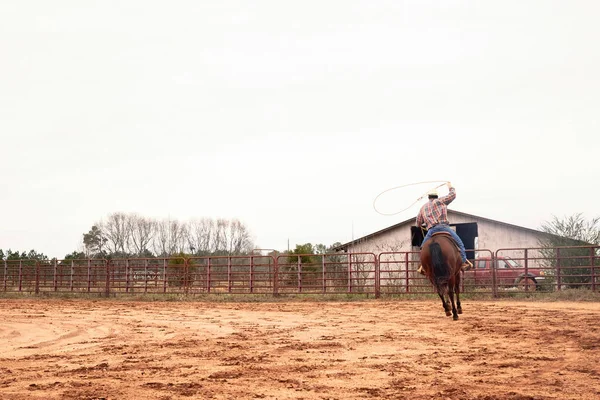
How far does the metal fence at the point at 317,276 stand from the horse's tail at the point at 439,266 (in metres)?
7.49

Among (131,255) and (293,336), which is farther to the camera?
(131,255)

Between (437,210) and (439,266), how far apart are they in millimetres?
1144

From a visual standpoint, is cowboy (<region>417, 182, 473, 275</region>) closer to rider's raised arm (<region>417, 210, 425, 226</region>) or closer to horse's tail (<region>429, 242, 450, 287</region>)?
rider's raised arm (<region>417, 210, 425, 226</region>)

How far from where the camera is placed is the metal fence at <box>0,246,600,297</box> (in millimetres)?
20891

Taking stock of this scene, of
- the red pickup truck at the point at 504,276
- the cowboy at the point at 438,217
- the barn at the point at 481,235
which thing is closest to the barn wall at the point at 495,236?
the barn at the point at 481,235

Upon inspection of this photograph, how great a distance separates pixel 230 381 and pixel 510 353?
11.2 feet

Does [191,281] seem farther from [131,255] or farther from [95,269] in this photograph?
[131,255]

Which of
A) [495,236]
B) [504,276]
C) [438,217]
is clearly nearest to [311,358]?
[438,217]

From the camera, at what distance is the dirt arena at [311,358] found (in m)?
5.58

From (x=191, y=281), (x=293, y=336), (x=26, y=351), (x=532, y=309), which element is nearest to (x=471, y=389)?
(x=293, y=336)

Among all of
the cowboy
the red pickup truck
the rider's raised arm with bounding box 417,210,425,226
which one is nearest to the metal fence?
the red pickup truck

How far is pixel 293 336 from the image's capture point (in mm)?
9914

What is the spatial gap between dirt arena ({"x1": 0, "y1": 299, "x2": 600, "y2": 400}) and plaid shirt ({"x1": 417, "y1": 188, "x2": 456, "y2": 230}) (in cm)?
181

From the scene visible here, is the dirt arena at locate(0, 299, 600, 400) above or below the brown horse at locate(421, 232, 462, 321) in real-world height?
below
